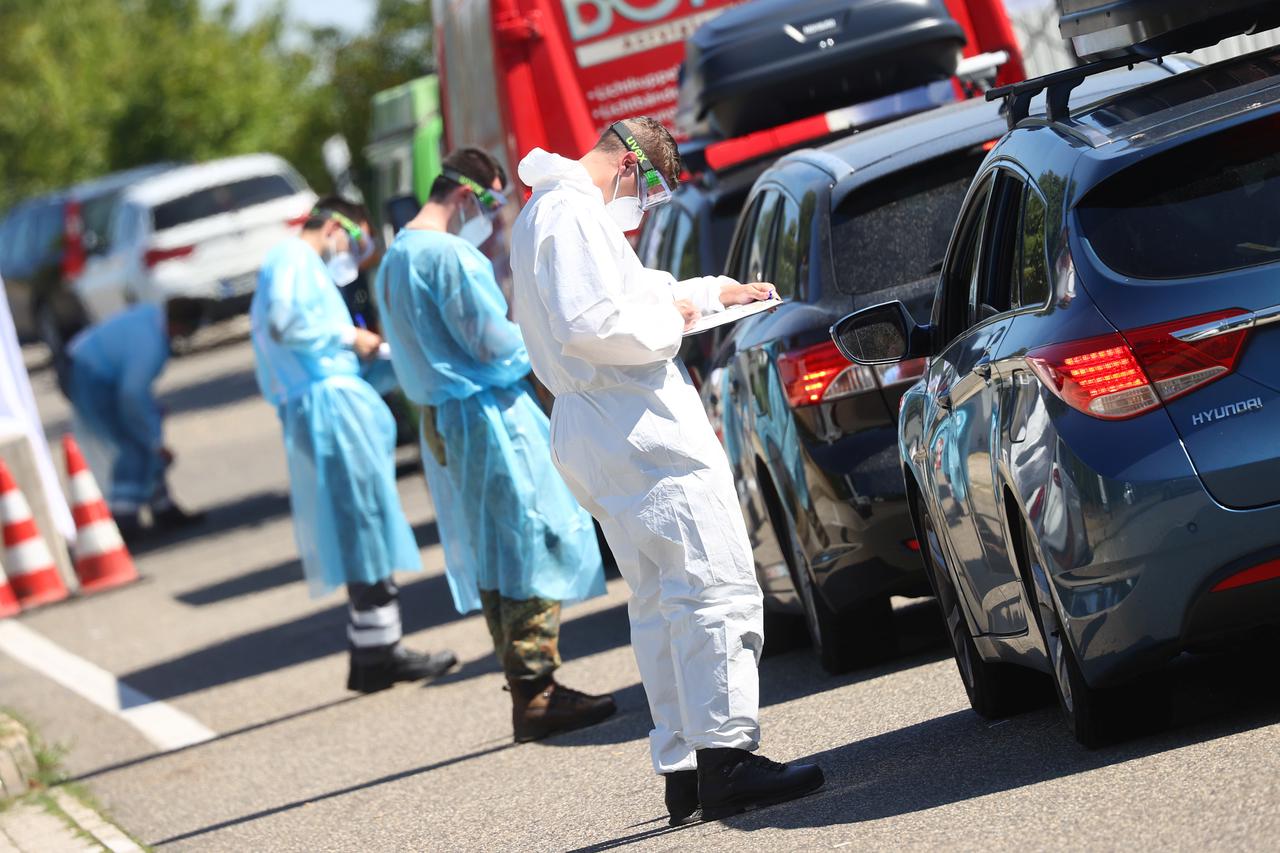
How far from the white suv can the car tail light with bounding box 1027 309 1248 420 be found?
24.2 m

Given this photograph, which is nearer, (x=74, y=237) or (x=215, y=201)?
(x=215, y=201)

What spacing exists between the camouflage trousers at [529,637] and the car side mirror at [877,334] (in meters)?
2.51

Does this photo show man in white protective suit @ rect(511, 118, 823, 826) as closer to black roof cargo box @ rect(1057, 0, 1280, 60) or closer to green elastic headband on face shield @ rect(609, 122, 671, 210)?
green elastic headband on face shield @ rect(609, 122, 671, 210)

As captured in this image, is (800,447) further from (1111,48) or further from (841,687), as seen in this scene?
(1111,48)

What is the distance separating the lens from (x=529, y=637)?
8750 millimetres

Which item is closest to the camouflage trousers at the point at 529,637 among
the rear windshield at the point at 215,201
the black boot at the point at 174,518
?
the black boot at the point at 174,518

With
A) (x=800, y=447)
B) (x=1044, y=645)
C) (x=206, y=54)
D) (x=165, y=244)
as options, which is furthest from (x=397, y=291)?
(x=206, y=54)

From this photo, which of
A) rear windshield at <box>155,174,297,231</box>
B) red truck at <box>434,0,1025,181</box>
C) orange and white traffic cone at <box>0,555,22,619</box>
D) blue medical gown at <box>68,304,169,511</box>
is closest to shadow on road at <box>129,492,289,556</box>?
blue medical gown at <box>68,304,169,511</box>

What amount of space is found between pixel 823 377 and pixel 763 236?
1.21 m

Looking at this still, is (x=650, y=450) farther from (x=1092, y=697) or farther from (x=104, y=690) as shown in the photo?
(x=104, y=690)

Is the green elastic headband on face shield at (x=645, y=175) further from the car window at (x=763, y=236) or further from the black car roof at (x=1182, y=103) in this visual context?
the car window at (x=763, y=236)

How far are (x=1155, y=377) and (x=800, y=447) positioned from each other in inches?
98.9

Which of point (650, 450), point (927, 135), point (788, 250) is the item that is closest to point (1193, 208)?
point (650, 450)

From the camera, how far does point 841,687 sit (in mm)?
8070
